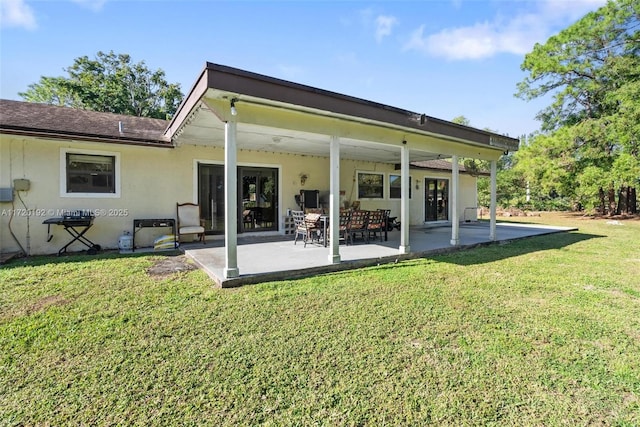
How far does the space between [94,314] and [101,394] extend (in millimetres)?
1707

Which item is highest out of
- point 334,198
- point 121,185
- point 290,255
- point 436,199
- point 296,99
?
point 296,99

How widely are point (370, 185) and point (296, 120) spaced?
7.44 metres

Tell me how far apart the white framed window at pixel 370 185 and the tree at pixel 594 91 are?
36.9 feet

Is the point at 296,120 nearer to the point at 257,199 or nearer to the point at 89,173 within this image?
the point at 257,199

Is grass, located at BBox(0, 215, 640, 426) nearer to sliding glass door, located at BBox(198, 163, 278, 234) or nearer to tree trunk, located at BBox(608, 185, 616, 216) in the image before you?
sliding glass door, located at BBox(198, 163, 278, 234)

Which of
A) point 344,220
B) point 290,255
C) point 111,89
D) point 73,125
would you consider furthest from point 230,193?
point 111,89

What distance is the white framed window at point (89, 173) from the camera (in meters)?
6.85

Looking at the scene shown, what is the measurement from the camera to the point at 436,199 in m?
14.5

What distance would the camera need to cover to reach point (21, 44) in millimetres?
9531

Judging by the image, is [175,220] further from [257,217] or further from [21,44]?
[21,44]

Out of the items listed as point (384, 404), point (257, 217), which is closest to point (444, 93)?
point (257, 217)

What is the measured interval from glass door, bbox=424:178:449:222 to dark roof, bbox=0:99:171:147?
11.0 meters

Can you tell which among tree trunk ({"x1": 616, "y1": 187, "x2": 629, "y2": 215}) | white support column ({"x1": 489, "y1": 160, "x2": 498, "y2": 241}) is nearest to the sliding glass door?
white support column ({"x1": 489, "y1": 160, "x2": 498, "y2": 241})

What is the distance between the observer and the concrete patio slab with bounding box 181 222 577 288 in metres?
4.93
